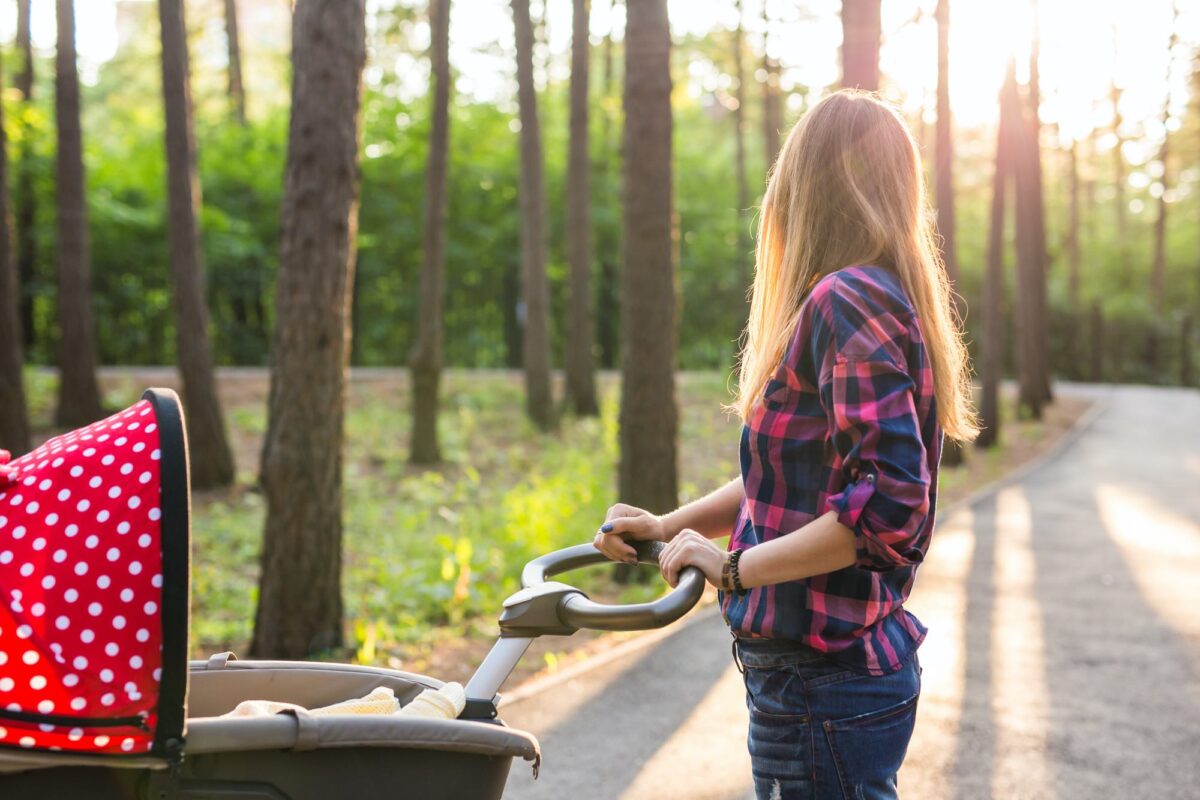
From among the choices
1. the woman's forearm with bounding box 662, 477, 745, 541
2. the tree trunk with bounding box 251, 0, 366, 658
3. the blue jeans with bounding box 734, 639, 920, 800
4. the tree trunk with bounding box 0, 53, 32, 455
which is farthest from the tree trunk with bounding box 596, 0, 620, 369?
the blue jeans with bounding box 734, 639, 920, 800

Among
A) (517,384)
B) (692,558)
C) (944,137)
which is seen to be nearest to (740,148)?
(517,384)

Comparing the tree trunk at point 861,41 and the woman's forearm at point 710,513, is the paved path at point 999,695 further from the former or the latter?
the tree trunk at point 861,41

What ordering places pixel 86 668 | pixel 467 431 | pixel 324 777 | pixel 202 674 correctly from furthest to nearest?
1. pixel 467 431
2. pixel 202 674
3. pixel 324 777
4. pixel 86 668

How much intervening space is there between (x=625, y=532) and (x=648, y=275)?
591 centimetres

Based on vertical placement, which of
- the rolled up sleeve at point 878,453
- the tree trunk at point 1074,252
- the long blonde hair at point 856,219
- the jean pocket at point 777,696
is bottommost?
the jean pocket at point 777,696

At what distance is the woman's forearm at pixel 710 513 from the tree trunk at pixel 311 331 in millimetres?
4040

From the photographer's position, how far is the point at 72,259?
1499cm

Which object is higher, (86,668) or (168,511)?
(168,511)

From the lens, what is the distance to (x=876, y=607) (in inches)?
90.1

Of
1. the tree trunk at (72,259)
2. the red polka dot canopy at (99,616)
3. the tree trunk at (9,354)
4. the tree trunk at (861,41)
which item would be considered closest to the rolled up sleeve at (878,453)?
the red polka dot canopy at (99,616)

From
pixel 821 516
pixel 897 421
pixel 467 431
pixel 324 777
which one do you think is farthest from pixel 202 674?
pixel 467 431

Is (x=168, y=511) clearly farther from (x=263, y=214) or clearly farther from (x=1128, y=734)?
(x=263, y=214)

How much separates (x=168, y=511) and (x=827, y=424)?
1.19 m

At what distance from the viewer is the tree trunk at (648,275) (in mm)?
8336
